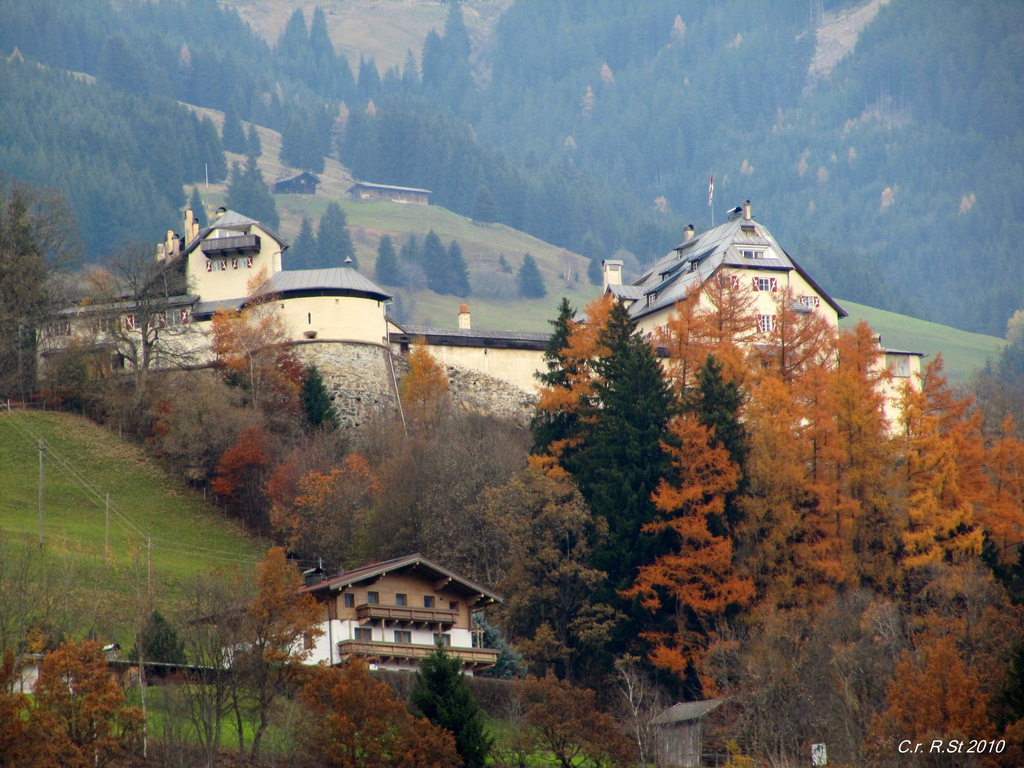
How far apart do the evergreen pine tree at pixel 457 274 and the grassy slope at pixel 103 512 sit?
86615 millimetres

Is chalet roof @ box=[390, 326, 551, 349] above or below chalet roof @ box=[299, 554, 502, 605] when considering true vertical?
above

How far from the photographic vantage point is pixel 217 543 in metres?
48.4

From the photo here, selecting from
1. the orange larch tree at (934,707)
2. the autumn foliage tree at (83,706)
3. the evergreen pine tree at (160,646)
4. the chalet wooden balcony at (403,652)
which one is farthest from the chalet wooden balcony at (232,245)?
the orange larch tree at (934,707)

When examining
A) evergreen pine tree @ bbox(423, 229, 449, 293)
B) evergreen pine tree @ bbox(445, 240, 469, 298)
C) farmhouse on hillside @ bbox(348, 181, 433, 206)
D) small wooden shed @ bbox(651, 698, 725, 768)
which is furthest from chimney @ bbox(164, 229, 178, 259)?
farmhouse on hillside @ bbox(348, 181, 433, 206)

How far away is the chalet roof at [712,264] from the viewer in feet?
217

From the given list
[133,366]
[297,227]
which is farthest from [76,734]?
[297,227]

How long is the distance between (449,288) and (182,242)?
67333mm

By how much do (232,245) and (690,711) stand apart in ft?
134

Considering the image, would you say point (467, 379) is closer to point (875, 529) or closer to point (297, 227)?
point (875, 529)

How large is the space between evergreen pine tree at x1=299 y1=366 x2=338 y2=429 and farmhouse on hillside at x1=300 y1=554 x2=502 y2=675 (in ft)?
49.8

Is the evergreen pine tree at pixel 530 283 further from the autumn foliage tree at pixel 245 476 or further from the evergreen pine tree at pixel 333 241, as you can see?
the autumn foliage tree at pixel 245 476

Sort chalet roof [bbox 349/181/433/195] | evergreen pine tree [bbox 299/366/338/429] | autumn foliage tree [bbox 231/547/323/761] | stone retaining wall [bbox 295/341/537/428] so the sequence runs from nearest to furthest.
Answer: autumn foliage tree [bbox 231/547/323/761] < evergreen pine tree [bbox 299/366/338/429] < stone retaining wall [bbox 295/341/537/428] < chalet roof [bbox 349/181/433/195]

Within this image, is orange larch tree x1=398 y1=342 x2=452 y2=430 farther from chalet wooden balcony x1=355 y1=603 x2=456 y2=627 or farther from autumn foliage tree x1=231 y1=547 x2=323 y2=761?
autumn foliage tree x1=231 y1=547 x2=323 y2=761

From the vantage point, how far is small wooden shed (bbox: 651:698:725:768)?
3419 centimetres
